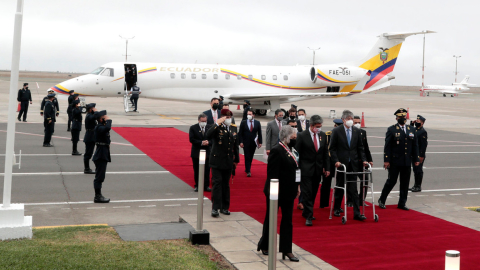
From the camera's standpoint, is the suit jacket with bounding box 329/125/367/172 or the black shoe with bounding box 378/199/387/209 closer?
the suit jacket with bounding box 329/125/367/172

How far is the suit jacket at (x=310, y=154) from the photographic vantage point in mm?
8697

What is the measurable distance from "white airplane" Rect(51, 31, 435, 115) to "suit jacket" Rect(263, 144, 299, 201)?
23.7 metres

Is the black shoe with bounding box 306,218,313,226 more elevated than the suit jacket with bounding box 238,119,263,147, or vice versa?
the suit jacket with bounding box 238,119,263,147

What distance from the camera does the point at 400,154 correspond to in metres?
9.95

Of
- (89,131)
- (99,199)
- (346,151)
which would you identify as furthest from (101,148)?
(346,151)

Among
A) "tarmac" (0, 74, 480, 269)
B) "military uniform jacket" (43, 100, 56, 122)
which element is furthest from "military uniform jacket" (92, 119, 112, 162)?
"military uniform jacket" (43, 100, 56, 122)

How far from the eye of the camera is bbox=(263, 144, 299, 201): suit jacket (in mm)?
6535

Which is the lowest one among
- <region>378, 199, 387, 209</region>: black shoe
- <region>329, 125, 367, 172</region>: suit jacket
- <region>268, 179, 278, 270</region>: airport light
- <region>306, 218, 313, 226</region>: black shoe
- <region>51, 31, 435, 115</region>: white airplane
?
<region>306, 218, 313, 226</region>: black shoe

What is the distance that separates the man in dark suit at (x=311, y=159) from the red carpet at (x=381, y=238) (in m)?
0.43

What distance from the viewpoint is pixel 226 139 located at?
9086 mm

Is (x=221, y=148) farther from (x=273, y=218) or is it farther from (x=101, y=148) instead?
(x=273, y=218)

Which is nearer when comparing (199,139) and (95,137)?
(95,137)

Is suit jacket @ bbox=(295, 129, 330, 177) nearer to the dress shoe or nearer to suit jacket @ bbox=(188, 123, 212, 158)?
the dress shoe

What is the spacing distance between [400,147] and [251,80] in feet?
73.9
